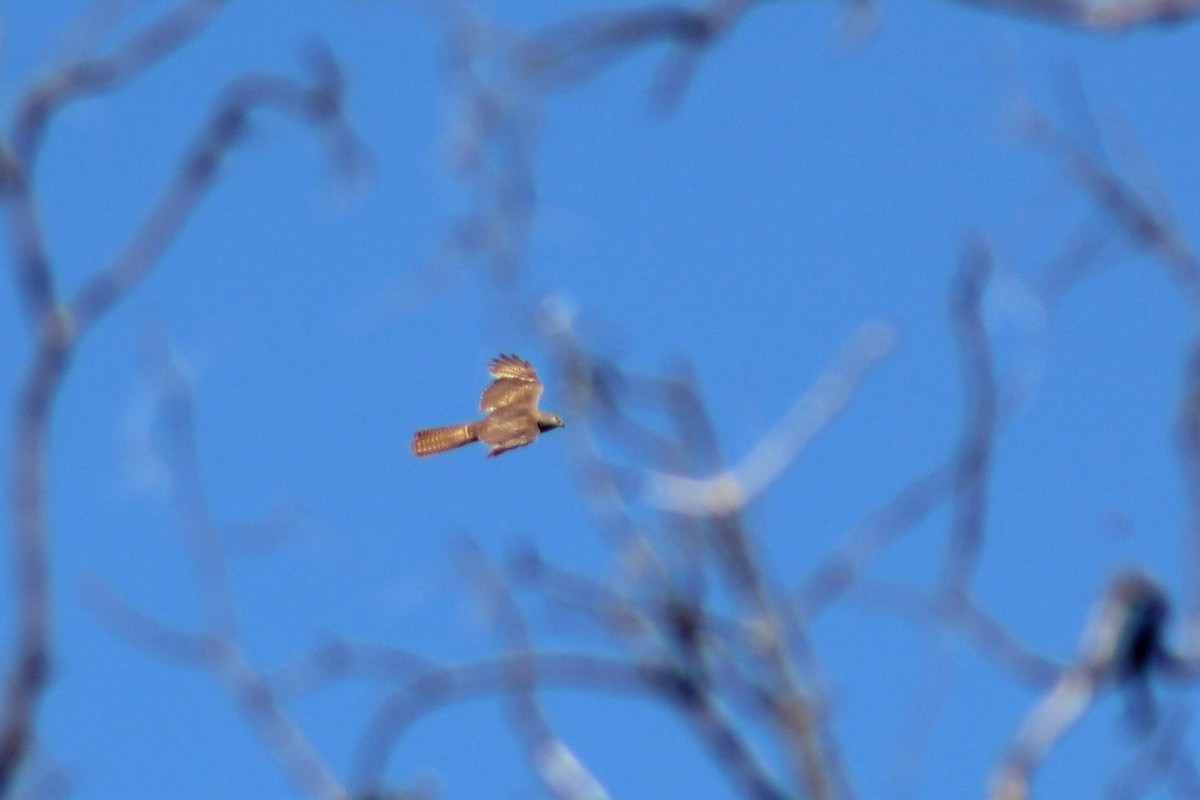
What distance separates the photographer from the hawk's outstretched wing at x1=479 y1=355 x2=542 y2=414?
247cm

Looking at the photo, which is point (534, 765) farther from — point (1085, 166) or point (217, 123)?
point (1085, 166)

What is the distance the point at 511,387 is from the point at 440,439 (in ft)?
0.65

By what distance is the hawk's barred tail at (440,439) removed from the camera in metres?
2.32

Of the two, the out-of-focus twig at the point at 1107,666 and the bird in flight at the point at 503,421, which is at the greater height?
the bird in flight at the point at 503,421

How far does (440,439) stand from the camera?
2.37m

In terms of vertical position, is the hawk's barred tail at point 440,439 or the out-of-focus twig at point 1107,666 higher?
the hawk's barred tail at point 440,439

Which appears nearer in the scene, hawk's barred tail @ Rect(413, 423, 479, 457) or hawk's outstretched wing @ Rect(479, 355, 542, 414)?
hawk's barred tail @ Rect(413, 423, 479, 457)

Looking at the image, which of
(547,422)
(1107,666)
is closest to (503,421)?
(547,422)

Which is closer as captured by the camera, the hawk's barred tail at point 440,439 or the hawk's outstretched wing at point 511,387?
the hawk's barred tail at point 440,439

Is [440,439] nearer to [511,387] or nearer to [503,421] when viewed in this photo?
[503,421]

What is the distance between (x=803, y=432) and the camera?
3039 millimetres

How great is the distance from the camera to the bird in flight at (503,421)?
232 cm

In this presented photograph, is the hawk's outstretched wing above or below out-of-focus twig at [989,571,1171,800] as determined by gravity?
above

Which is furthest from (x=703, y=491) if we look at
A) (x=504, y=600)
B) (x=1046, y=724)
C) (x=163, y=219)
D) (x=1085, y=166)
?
(x=1085, y=166)
